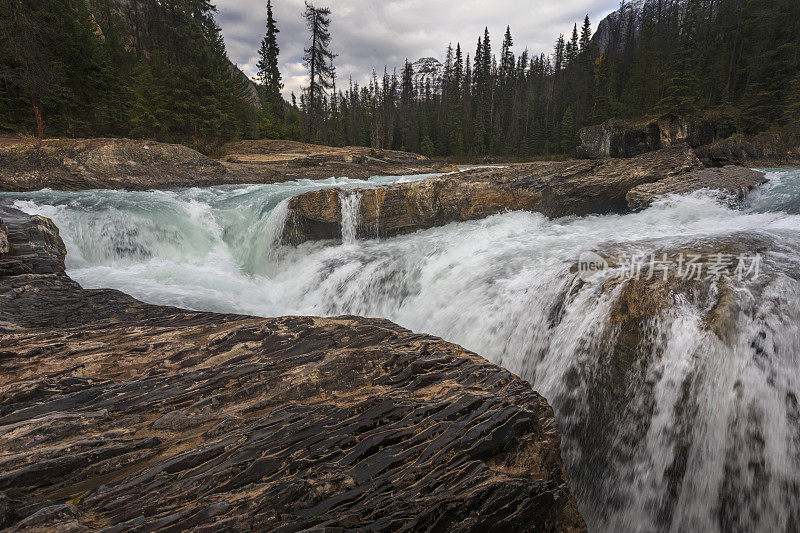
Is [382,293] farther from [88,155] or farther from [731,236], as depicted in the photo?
[88,155]

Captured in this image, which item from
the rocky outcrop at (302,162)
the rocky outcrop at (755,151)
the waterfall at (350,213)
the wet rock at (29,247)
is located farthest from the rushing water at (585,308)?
the rocky outcrop at (755,151)

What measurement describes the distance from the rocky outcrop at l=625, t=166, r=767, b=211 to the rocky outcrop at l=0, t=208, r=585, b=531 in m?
7.65

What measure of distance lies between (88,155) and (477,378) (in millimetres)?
16772

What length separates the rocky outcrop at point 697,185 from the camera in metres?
7.70

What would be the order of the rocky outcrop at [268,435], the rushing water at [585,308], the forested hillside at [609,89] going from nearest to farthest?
the rocky outcrop at [268,435], the rushing water at [585,308], the forested hillside at [609,89]

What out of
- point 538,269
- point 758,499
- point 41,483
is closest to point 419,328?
point 538,269

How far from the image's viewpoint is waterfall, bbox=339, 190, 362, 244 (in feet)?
31.1

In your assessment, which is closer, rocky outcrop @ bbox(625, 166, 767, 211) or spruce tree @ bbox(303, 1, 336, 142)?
rocky outcrop @ bbox(625, 166, 767, 211)

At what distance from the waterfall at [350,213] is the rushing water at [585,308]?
0.19 feet

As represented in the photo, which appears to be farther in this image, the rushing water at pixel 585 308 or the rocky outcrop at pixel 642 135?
the rocky outcrop at pixel 642 135

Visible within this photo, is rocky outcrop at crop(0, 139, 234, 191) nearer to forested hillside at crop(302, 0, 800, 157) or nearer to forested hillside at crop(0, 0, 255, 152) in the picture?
forested hillside at crop(0, 0, 255, 152)

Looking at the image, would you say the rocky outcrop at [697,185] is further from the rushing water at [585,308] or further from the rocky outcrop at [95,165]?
the rocky outcrop at [95,165]

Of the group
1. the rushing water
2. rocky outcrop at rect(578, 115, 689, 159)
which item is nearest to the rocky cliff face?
the rushing water

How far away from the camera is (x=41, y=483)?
1556 mm
